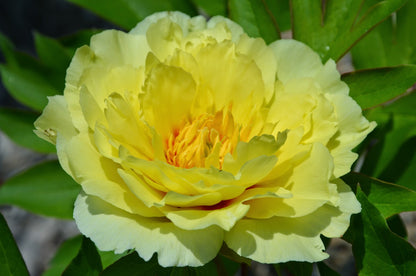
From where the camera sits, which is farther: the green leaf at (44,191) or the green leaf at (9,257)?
the green leaf at (44,191)

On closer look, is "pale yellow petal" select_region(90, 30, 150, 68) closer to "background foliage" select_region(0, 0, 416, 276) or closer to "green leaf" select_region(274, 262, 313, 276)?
"background foliage" select_region(0, 0, 416, 276)

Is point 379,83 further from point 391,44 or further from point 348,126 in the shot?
point 391,44

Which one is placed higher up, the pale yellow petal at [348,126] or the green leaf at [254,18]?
the green leaf at [254,18]

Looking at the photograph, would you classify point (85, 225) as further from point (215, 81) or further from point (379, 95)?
point (379, 95)

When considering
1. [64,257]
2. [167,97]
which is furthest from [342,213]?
[64,257]

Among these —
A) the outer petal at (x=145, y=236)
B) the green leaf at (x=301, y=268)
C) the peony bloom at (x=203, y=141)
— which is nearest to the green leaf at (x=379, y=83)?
the peony bloom at (x=203, y=141)

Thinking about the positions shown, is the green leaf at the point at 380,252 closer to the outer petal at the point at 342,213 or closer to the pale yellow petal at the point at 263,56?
the outer petal at the point at 342,213
